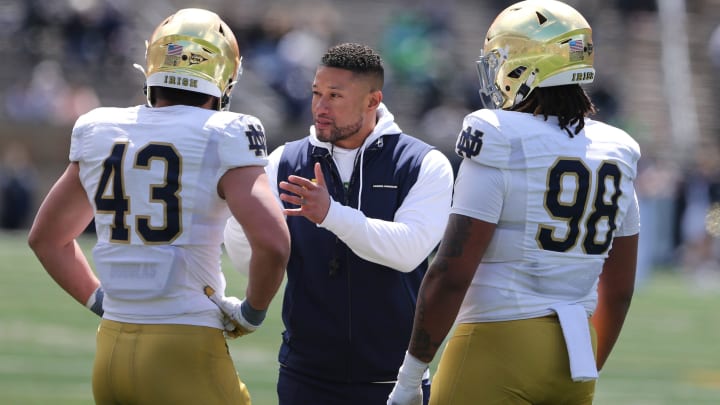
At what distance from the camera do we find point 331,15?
A: 893 inches

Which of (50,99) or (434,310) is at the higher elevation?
(434,310)

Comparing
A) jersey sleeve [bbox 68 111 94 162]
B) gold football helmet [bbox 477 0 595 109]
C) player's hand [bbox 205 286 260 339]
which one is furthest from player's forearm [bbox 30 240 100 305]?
gold football helmet [bbox 477 0 595 109]

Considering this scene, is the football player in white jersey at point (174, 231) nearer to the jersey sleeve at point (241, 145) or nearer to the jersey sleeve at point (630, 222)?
the jersey sleeve at point (241, 145)

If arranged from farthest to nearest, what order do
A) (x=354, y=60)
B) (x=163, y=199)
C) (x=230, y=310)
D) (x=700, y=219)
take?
1. (x=700, y=219)
2. (x=354, y=60)
3. (x=230, y=310)
4. (x=163, y=199)

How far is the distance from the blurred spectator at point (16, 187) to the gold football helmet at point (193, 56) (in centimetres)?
1637

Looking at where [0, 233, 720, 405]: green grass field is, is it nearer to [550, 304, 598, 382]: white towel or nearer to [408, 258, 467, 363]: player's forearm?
[408, 258, 467, 363]: player's forearm

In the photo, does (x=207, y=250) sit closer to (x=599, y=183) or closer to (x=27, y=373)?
(x=599, y=183)

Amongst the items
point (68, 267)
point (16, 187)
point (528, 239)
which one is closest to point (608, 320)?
point (528, 239)

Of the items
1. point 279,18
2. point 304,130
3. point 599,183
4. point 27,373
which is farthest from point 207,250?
point 279,18

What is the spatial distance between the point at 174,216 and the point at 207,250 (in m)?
0.16

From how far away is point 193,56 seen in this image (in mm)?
3898

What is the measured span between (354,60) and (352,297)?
2.72ft

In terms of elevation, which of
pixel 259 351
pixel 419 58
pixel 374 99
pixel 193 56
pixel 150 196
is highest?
pixel 419 58

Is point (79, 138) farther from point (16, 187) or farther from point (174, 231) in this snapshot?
point (16, 187)
